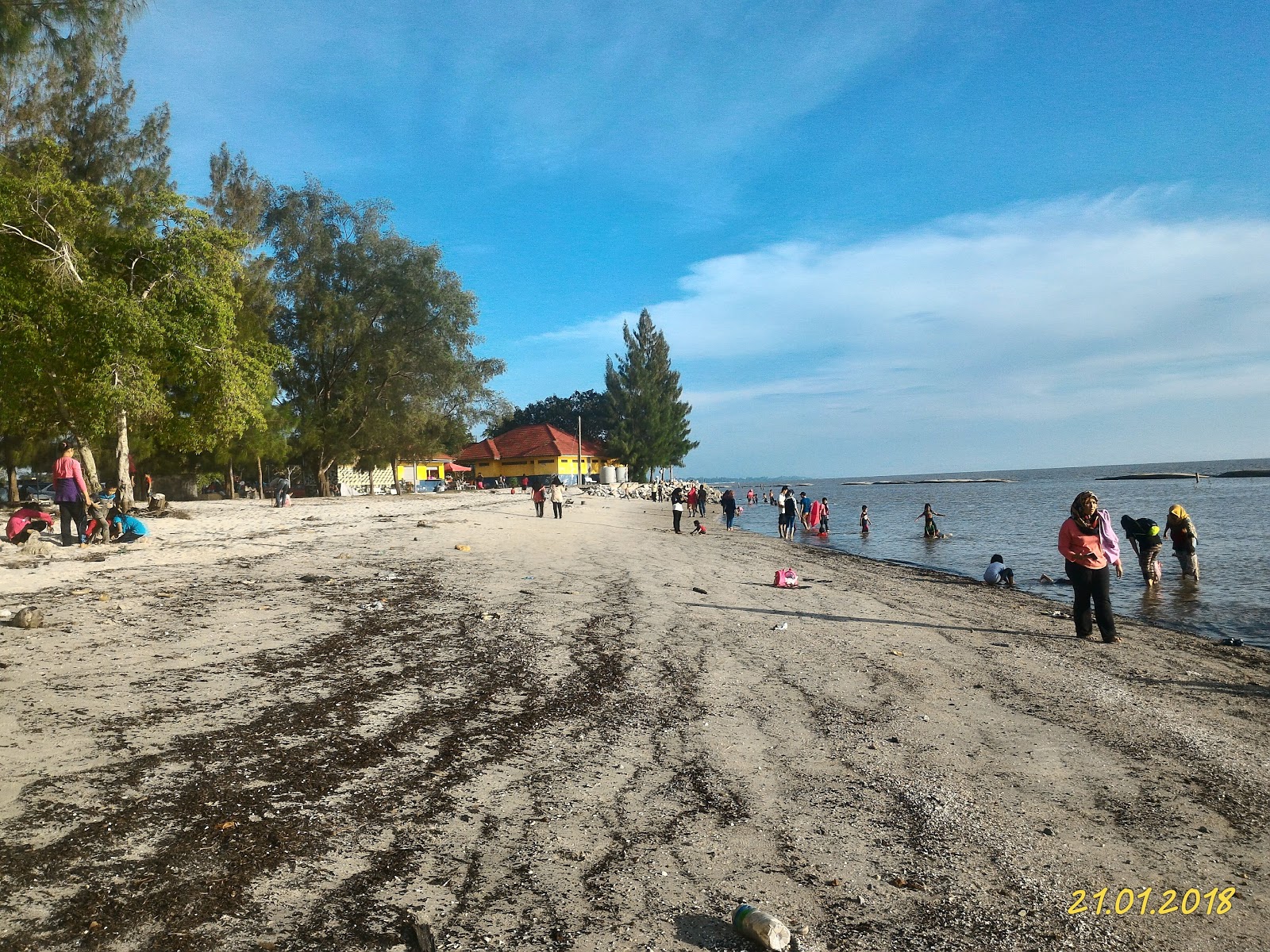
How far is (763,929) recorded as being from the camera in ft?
8.99

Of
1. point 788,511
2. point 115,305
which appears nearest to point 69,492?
point 115,305

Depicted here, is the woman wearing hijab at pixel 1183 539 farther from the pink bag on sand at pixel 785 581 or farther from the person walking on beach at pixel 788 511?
the person walking on beach at pixel 788 511

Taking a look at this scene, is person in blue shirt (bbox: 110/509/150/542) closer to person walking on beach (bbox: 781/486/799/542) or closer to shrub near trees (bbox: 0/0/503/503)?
shrub near trees (bbox: 0/0/503/503)

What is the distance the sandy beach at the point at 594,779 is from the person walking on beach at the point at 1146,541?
5452 mm

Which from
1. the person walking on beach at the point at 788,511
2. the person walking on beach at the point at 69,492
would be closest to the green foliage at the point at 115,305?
the person walking on beach at the point at 69,492

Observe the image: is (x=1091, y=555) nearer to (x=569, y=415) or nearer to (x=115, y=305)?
(x=115, y=305)

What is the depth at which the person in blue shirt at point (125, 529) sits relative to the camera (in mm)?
14656

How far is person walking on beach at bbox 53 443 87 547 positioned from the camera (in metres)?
13.0

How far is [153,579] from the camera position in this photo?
998cm

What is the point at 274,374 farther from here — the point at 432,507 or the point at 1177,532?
the point at 1177,532

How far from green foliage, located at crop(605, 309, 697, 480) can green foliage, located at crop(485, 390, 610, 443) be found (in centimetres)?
1045

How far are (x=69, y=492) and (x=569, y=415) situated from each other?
84057mm
